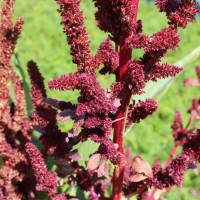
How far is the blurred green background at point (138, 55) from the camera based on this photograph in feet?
11.5

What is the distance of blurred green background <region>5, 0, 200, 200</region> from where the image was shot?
3508 millimetres

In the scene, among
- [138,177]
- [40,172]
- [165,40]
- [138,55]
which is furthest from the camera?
[138,55]

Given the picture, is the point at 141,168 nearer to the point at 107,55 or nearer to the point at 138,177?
the point at 138,177

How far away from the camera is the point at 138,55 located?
193 inches

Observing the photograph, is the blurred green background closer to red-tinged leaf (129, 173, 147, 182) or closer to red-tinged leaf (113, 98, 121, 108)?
red-tinged leaf (129, 173, 147, 182)

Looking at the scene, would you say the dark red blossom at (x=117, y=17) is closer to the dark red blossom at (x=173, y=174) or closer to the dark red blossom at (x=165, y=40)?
the dark red blossom at (x=165, y=40)

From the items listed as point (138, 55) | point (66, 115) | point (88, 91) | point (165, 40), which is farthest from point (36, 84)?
point (138, 55)

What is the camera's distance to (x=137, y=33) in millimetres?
760

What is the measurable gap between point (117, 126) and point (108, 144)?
0.05m

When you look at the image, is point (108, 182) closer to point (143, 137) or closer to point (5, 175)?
point (5, 175)

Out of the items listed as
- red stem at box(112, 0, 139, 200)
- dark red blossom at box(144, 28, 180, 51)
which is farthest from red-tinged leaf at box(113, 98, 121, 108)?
dark red blossom at box(144, 28, 180, 51)

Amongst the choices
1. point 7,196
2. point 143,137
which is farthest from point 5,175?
point 143,137

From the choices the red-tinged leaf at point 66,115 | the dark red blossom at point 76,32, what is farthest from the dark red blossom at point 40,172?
the dark red blossom at point 76,32

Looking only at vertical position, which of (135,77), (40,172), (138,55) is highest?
(138,55)
